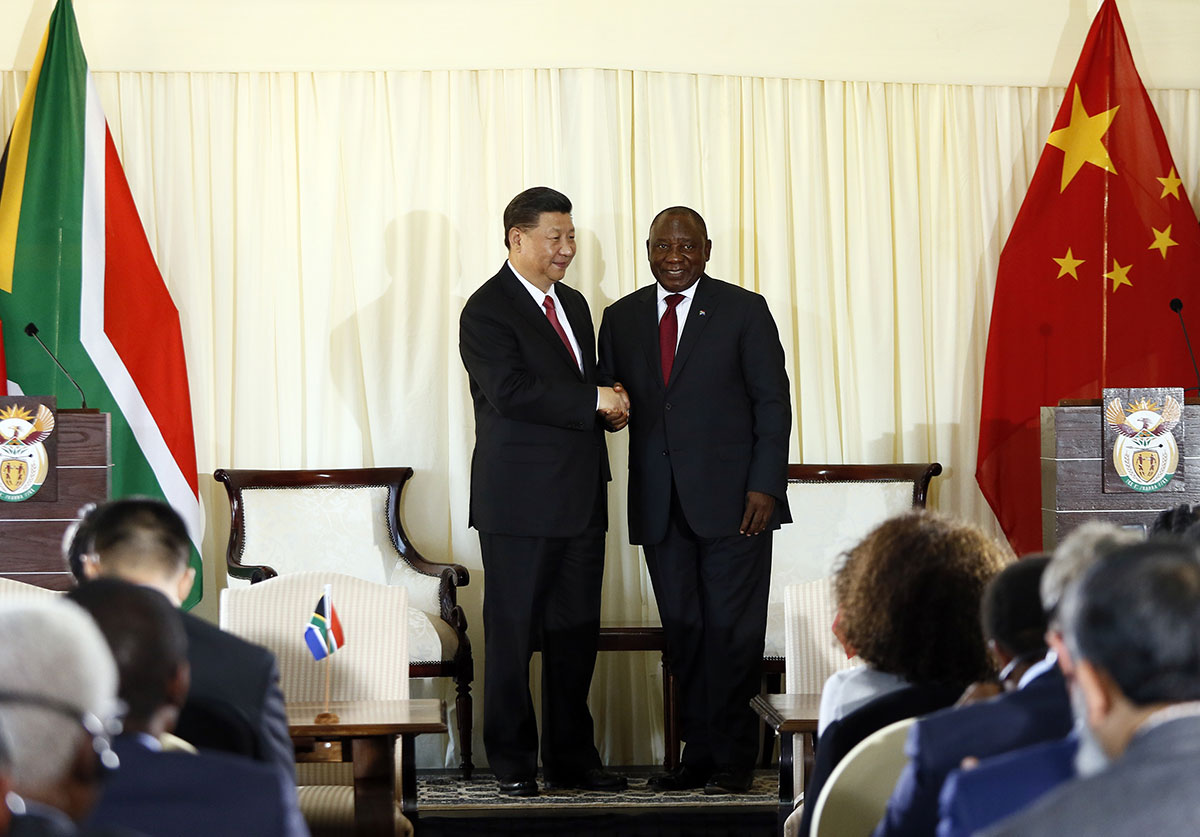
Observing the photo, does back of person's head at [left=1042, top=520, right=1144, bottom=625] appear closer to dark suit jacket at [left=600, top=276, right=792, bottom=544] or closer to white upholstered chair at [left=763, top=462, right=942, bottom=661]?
dark suit jacket at [left=600, top=276, right=792, bottom=544]

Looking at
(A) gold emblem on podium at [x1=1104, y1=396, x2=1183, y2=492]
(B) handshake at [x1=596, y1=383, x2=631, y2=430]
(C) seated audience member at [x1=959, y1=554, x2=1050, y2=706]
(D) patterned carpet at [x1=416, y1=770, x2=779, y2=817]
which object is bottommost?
(D) patterned carpet at [x1=416, y1=770, x2=779, y2=817]

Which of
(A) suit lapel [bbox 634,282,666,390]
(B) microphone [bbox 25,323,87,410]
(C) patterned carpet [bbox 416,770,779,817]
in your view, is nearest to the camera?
(C) patterned carpet [bbox 416,770,779,817]

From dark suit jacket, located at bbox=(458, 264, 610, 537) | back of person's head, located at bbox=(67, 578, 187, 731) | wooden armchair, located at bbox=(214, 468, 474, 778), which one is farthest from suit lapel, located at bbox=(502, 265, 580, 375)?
back of person's head, located at bbox=(67, 578, 187, 731)

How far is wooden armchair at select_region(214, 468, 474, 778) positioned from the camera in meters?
5.34

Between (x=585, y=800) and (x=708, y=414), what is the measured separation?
1404mm

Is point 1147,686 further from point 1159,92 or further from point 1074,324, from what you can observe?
point 1159,92

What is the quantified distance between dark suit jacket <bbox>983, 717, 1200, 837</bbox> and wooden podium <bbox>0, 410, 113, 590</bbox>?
406cm

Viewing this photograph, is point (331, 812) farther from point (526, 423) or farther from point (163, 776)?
point (526, 423)

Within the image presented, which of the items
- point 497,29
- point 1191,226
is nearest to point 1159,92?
point 1191,226

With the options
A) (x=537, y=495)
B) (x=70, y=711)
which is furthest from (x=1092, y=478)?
(x=70, y=711)

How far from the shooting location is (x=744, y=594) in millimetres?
4621

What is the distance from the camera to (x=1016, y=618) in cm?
195

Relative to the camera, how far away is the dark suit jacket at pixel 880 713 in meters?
2.19

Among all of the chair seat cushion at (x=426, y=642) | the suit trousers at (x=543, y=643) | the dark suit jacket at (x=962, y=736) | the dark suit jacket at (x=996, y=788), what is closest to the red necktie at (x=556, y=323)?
the suit trousers at (x=543, y=643)
